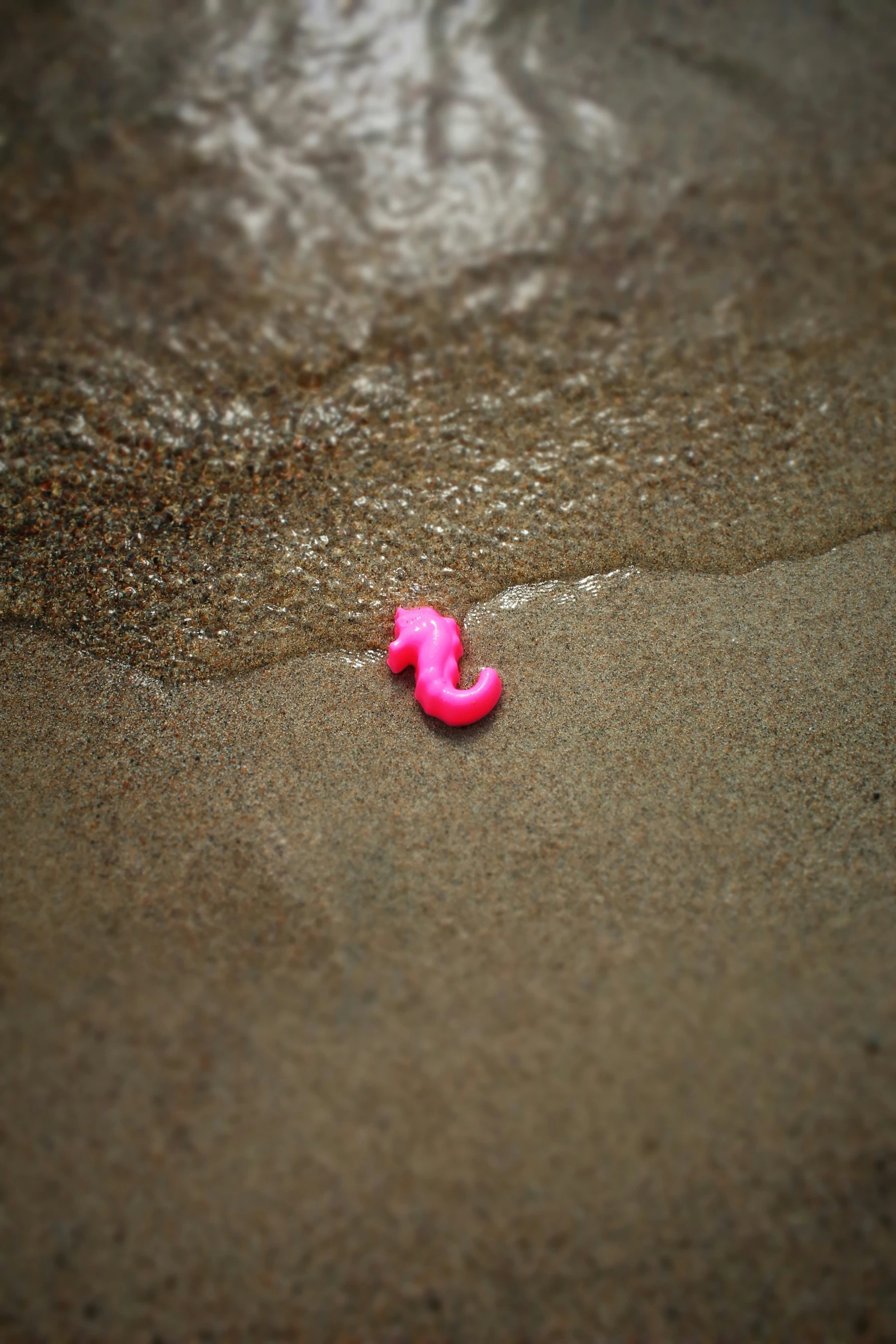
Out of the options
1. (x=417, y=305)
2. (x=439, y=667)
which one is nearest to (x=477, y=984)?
(x=439, y=667)

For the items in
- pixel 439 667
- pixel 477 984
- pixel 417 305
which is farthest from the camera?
pixel 417 305

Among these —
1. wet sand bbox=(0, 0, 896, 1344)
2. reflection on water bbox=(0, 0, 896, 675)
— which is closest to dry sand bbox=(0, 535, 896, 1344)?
wet sand bbox=(0, 0, 896, 1344)

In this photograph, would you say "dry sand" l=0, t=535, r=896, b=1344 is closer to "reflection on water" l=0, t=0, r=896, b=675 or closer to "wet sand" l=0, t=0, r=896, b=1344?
"wet sand" l=0, t=0, r=896, b=1344

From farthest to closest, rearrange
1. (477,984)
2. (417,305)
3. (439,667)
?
(417,305) → (439,667) → (477,984)

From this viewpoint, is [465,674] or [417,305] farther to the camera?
[417,305]

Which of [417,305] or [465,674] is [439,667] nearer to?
[465,674]

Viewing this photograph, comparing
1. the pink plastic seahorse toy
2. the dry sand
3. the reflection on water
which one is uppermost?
the reflection on water

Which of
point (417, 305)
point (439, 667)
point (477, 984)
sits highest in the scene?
point (417, 305)
